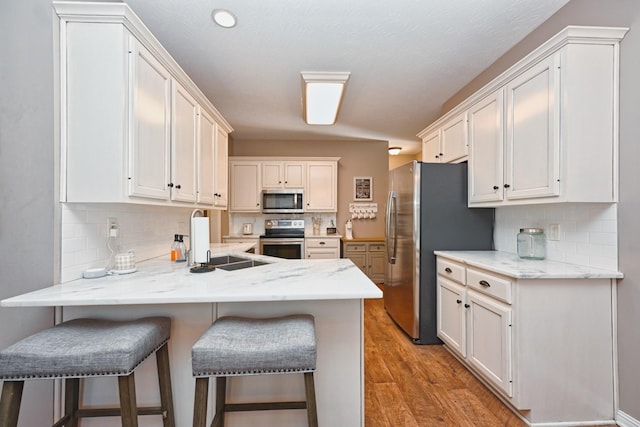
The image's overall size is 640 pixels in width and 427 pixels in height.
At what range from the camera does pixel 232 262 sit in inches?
90.9

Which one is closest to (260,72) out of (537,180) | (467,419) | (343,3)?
(343,3)

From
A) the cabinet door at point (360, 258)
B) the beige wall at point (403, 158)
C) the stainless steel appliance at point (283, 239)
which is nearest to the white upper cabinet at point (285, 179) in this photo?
the stainless steel appliance at point (283, 239)

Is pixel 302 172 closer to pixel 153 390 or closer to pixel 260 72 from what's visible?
pixel 260 72

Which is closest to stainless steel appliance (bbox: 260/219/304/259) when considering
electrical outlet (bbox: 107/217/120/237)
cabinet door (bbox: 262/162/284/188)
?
cabinet door (bbox: 262/162/284/188)

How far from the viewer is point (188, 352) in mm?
→ 1435

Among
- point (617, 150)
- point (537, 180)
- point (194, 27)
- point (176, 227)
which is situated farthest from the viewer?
point (176, 227)

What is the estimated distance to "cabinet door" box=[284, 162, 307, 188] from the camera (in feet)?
16.1

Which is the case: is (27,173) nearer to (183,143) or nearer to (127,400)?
(183,143)

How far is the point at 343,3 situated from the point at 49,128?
6.01ft

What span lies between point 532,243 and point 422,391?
53.7 inches

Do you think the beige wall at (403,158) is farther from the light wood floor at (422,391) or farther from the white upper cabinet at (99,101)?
the white upper cabinet at (99,101)

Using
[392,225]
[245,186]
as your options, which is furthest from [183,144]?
[245,186]

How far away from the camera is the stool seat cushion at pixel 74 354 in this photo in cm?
100

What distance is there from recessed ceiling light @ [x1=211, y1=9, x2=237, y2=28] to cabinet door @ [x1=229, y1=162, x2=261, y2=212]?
9.43ft
